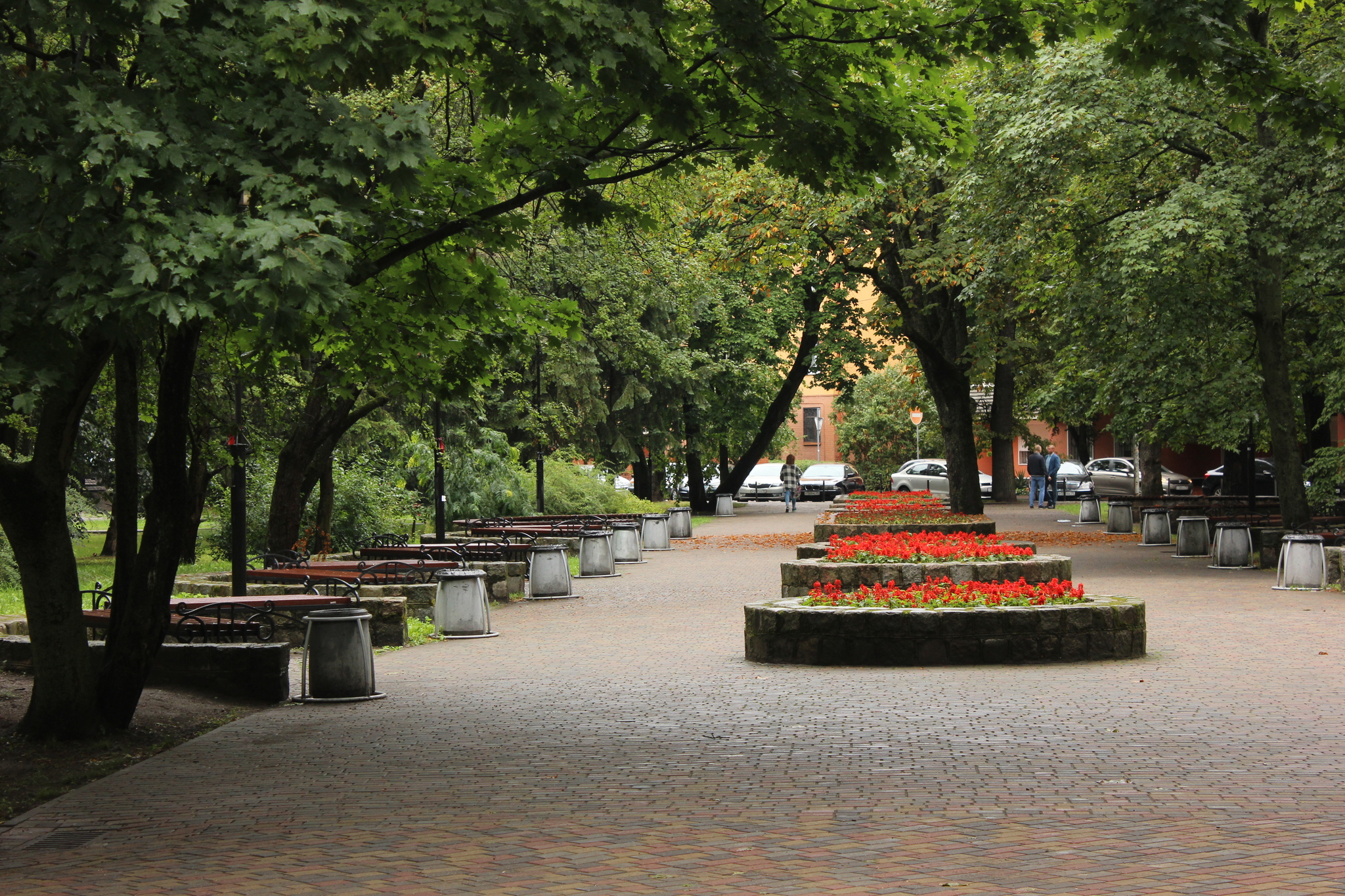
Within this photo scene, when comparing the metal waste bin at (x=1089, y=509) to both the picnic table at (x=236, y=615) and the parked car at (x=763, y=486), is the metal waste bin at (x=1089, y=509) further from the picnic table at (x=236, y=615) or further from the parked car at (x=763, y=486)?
the picnic table at (x=236, y=615)

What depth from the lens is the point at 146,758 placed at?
335 inches

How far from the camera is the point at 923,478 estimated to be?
A: 55.4m

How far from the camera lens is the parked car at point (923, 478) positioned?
2160 inches

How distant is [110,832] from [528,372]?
30055 millimetres

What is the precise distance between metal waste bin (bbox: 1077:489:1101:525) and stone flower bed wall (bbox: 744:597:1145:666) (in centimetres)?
2690

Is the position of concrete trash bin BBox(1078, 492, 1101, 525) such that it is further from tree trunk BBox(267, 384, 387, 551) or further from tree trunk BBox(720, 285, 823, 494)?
tree trunk BBox(267, 384, 387, 551)

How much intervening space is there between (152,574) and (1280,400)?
18580mm

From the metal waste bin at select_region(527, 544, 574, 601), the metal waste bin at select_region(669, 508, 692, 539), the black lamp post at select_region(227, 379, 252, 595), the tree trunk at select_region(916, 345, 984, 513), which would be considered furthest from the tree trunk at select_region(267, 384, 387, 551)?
the tree trunk at select_region(916, 345, 984, 513)

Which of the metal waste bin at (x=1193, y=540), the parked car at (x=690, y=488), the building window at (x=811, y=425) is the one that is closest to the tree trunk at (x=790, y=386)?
the parked car at (x=690, y=488)

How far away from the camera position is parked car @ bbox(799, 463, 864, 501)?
2461 inches

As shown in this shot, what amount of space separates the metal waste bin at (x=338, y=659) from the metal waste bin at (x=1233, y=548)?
1580cm

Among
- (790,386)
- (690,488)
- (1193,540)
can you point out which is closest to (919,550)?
(1193,540)

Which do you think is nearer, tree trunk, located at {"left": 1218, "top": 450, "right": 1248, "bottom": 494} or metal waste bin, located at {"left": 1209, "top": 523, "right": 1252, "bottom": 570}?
metal waste bin, located at {"left": 1209, "top": 523, "right": 1252, "bottom": 570}

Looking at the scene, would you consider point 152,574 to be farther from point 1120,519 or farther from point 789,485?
point 789,485
